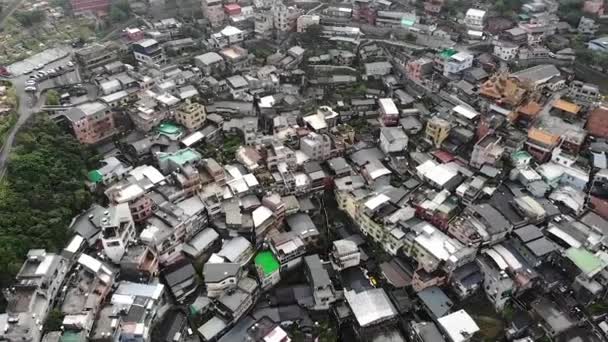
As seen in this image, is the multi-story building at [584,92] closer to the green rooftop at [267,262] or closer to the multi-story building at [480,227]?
the multi-story building at [480,227]

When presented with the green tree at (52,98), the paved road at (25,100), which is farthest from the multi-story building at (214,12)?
the green tree at (52,98)

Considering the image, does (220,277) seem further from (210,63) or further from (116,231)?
(210,63)

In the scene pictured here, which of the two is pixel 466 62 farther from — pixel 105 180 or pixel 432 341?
pixel 105 180

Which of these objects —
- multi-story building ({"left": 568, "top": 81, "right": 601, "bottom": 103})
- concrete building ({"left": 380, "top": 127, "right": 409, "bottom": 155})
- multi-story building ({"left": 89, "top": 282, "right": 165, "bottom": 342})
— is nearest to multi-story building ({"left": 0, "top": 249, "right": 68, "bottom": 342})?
multi-story building ({"left": 89, "top": 282, "right": 165, "bottom": 342})

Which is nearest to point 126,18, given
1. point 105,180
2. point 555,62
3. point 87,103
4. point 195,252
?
point 87,103

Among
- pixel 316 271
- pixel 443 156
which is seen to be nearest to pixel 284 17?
pixel 443 156

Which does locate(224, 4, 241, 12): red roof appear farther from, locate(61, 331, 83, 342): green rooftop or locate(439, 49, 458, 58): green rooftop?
locate(61, 331, 83, 342): green rooftop
